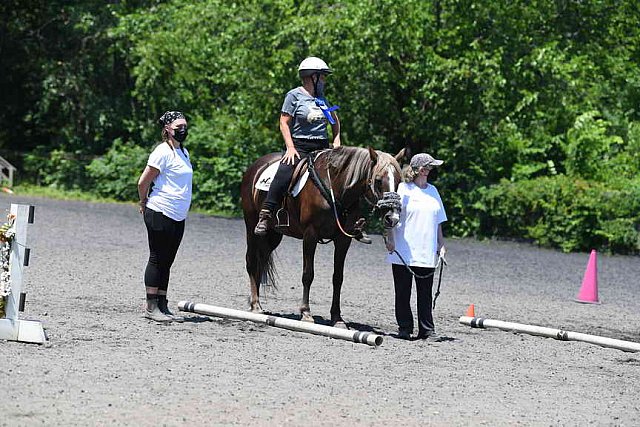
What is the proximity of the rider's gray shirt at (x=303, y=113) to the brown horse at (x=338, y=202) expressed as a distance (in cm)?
37

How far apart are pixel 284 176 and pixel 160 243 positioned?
1.41 meters

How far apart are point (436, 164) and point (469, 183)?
46.2 feet

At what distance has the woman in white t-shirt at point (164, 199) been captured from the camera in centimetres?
1015

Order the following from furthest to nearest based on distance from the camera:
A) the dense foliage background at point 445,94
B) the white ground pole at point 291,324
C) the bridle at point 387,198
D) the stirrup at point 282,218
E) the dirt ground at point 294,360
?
the dense foliage background at point 445,94, the stirrup at point 282,218, the bridle at point 387,198, the white ground pole at point 291,324, the dirt ground at point 294,360

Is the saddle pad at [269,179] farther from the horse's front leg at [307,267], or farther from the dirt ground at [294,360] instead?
the dirt ground at [294,360]

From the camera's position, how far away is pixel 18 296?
8773mm

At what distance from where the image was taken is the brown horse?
396 inches

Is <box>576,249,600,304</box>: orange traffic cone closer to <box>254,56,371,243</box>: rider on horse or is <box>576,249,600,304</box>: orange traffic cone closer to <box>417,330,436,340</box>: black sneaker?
<box>417,330,436,340</box>: black sneaker

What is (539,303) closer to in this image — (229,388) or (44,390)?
(229,388)

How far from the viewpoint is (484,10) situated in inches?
933

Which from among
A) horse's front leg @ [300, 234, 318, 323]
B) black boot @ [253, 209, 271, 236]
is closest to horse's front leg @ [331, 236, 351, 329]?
horse's front leg @ [300, 234, 318, 323]

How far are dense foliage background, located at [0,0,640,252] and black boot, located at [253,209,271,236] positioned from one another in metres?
12.4

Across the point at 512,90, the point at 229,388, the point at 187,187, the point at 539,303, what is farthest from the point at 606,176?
the point at 229,388

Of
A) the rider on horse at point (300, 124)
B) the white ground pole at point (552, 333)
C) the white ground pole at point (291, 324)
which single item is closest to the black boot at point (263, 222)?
the rider on horse at point (300, 124)
